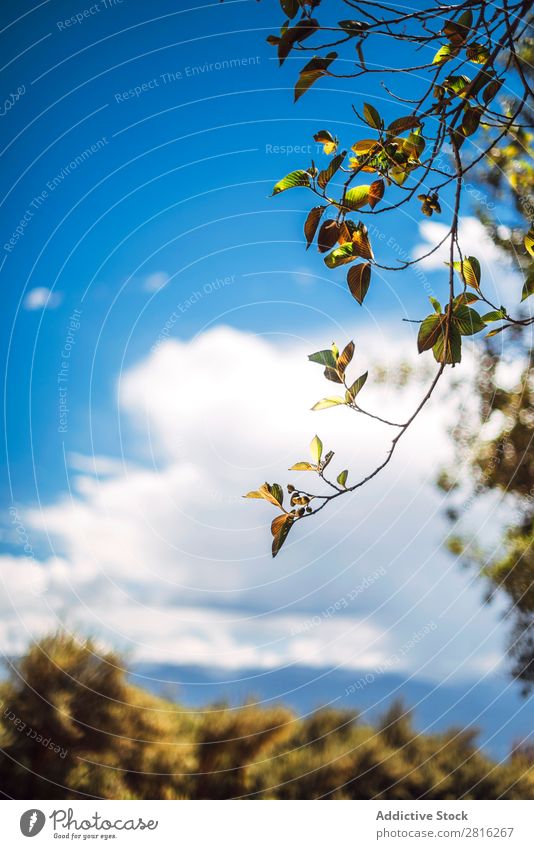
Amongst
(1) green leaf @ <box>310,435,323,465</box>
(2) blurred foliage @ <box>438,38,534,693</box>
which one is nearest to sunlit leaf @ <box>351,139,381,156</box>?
(1) green leaf @ <box>310,435,323,465</box>

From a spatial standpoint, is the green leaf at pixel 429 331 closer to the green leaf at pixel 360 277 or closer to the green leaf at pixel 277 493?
the green leaf at pixel 360 277

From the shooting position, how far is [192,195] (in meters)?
1.97

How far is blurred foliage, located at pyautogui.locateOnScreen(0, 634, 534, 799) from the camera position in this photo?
5.26 ft

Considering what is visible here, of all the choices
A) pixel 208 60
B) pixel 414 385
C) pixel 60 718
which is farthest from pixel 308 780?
pixel 208 60

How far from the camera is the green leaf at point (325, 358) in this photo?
0.80 m

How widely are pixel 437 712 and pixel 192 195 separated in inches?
63.0

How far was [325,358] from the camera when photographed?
2.63 feet

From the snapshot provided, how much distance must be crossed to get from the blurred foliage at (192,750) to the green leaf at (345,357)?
1236mm

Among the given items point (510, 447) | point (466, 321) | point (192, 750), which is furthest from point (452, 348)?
point (510, 447)

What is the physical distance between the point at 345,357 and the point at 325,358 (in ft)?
0.08

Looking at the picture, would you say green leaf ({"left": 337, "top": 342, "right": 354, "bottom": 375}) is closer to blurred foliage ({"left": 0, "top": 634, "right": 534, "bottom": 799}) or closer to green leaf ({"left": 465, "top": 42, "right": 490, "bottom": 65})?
green leaf ({"left": 465, "top": 42, "right": 490, "bottom": 65})

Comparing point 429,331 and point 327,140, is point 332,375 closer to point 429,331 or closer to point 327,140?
point 429,331

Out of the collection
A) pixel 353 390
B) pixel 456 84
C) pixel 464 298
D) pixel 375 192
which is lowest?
pixel 353 390
